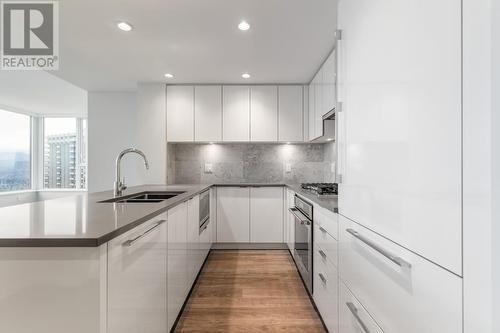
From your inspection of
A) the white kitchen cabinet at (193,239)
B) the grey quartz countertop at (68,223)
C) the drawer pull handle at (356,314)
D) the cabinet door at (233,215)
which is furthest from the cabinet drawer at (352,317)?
the cabinet door at (233,215)

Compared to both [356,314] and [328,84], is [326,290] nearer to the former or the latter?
[356,314]

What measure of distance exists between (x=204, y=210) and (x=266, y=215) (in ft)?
3.16

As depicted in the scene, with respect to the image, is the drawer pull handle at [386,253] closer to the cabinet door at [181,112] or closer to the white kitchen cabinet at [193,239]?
the white kitchen cabinet at [193,239]

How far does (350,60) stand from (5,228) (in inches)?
63.9

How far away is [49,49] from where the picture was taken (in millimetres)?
2760

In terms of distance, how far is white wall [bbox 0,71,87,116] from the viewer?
13.0 ft

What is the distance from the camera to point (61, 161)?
21.7 ft

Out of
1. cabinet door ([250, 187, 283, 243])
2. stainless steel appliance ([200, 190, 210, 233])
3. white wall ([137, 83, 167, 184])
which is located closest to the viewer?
stainless steel appliance ([200, 190, 210, 233])

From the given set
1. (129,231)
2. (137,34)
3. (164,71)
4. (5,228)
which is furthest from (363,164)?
(164,71)

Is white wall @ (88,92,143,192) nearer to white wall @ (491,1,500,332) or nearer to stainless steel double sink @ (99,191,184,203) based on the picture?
stainless steel double sink @ (99,191,184,203)

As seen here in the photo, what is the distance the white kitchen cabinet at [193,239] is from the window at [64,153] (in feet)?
16.9

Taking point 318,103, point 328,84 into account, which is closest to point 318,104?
point 318,103

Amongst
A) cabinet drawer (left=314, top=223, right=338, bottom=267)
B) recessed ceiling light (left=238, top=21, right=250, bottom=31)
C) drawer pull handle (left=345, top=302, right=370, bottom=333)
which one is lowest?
drawer pull handle (left=345, top=302, right=370, bottom=333)
